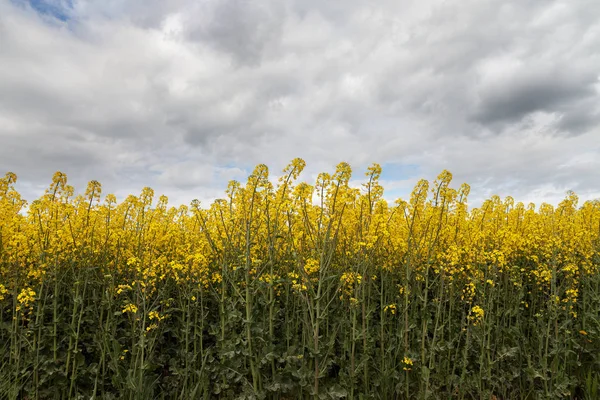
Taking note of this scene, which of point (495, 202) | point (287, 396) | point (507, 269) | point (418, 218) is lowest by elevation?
point (287, 396)

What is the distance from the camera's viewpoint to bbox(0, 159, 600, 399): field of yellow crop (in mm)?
5102

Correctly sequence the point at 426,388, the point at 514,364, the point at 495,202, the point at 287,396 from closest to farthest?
1. the point at 426,388
2. the point at 287,396
3. the point at 514,364
4. the point at 495,202

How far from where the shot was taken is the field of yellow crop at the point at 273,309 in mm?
5102

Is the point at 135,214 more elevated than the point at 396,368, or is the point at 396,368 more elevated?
the point at 135,214

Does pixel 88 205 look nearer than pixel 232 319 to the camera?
No

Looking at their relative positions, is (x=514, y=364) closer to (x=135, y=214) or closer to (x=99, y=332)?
(x=99, y=332)

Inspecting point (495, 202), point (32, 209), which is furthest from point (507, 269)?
point (32, 209)

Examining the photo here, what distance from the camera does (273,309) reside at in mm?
5539

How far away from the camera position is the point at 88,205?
6.75 m

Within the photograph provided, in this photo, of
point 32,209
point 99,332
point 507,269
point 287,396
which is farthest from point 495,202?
point 32,209

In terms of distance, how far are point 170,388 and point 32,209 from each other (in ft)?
11.7

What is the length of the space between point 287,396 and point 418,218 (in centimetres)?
344

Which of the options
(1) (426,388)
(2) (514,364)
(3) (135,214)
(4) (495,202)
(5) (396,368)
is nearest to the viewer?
(1) (426,388)

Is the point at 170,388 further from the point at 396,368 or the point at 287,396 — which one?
the point at 396,368
